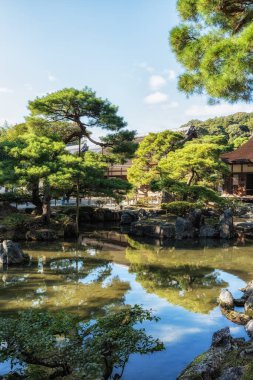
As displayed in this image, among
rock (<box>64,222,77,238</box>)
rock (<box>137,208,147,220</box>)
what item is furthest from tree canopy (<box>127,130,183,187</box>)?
rock (<box>64,222,77,238</box>)

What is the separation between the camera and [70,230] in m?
16.6

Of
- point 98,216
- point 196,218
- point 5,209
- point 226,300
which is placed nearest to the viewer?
point 226,300

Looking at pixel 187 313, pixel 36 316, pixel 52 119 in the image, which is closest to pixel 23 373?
pixel 36 316

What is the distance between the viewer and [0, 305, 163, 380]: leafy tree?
388 cm

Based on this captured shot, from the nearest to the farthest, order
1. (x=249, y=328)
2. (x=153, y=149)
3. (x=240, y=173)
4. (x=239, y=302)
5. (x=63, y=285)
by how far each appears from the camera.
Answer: (x=249, y=328) < (x=239, y=302) < (x=63, y=285) < (x=153, y=149) < (x=240, y=173)

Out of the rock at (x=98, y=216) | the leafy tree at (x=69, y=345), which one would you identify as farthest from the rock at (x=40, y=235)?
the leafy tree at (x=69, y=345)

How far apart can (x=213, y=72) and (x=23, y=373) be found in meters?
5.96

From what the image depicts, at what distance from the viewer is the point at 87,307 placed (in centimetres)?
755

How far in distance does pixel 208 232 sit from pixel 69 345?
13.4 meters

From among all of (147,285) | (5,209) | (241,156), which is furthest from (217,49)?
(241,156)

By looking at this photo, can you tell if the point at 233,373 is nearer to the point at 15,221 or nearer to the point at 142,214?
the point at 15,221

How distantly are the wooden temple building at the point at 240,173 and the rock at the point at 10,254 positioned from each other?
66.7ft

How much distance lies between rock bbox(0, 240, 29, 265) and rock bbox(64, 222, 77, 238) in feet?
16.0

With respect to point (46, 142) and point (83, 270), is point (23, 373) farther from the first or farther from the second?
point (46, 142)
